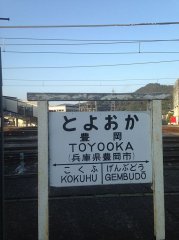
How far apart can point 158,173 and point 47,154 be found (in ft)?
4.79

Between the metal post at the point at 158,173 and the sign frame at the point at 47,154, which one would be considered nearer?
the sign frame at the point at 47,154

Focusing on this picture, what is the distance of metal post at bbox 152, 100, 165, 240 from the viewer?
4.94 meters

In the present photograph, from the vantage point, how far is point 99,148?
191 inches

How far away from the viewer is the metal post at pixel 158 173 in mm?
4941

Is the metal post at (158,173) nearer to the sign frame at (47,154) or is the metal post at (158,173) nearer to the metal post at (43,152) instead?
the sign frame at (47,154)

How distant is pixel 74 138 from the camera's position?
482 cm

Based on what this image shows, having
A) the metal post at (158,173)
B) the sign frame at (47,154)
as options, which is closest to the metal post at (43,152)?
the sign frame at (47,154)

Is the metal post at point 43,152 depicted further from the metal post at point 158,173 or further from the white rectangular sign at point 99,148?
the metal post at point 158,173

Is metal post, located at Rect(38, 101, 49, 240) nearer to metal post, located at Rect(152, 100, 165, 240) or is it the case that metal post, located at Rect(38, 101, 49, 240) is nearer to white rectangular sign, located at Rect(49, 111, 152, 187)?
white rectangular sign, located at Rect(49, 111, 152, 187)

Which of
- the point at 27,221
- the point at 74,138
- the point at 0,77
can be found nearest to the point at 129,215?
the point at 27,221

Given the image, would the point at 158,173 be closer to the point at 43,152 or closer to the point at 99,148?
the point at 99,148

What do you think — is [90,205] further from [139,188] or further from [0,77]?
[0,77]

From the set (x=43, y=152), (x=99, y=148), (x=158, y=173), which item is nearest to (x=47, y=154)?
(x=43, y=152)

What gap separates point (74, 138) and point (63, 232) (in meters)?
1.62
